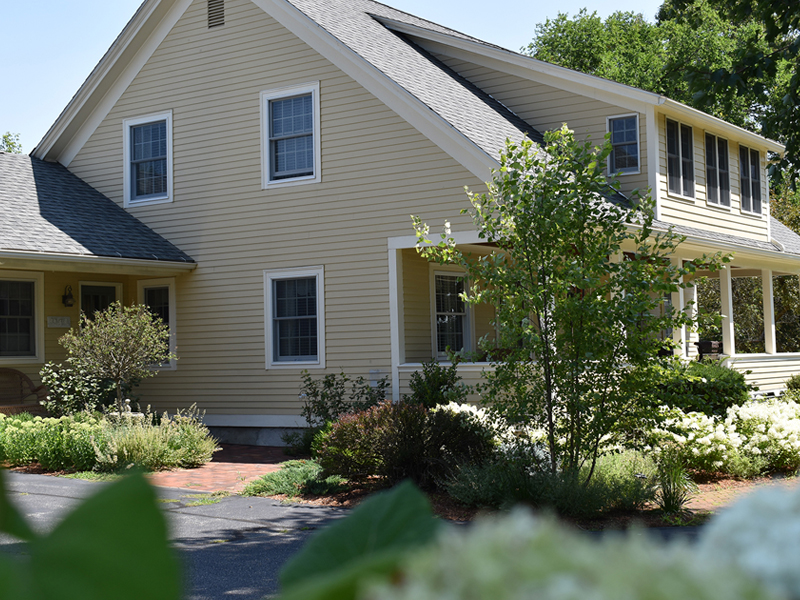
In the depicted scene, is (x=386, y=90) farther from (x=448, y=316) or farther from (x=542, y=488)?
(x=542, y=488)

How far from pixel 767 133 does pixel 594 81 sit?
6.93 metres

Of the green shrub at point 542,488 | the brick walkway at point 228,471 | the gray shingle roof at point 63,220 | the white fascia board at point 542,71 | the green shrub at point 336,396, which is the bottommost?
the brick walkway at point 228,471

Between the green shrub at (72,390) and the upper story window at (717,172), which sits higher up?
the upper story window at (717,172)

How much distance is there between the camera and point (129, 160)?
1638 centimetres

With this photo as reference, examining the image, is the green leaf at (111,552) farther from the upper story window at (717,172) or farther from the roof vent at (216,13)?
the upper story window at (717,172)

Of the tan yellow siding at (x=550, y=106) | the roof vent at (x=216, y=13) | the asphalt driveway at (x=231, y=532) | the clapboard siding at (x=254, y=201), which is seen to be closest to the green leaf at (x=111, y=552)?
the asphalt driveway at (x=231, y=532)

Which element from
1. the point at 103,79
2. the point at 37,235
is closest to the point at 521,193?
the point at 37,235

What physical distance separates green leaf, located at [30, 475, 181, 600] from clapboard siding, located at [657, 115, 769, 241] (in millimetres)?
15879

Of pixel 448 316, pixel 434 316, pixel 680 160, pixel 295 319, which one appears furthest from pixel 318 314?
pixel 680 160

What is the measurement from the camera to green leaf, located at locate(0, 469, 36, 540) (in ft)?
1.49

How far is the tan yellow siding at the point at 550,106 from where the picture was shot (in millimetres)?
15367

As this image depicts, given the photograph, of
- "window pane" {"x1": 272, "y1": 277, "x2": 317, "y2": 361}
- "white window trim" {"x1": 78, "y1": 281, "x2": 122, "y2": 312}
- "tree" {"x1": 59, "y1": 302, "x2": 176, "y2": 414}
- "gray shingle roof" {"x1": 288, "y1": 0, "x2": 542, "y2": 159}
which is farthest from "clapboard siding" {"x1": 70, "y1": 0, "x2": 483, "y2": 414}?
"tree" {"x1": 59, "y1": 302, "x2": 176, "y2": 414}

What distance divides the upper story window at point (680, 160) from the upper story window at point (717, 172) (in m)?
0.99

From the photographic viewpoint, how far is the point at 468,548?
0.37m
